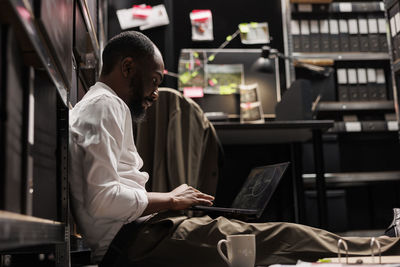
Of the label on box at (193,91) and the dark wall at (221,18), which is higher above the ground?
the dark wall at (221,18)

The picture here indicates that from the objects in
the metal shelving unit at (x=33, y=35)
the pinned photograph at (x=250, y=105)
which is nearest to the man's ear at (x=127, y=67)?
the metal shelving unit at (x=33, y=35)

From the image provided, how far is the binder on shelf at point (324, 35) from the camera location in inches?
174

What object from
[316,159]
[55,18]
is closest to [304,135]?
[316,159]

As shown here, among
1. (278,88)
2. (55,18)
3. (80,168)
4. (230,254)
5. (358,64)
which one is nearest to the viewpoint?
(55,18)

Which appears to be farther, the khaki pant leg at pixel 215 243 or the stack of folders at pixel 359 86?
the stack of folders at pixel 359 86

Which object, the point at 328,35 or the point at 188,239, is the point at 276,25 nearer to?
the point at 328,35

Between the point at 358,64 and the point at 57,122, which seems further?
the point at 358,64

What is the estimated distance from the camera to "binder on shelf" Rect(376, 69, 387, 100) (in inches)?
172

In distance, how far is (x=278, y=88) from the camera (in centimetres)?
426

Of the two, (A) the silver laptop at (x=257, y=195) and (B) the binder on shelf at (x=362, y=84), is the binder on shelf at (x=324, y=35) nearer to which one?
(B) the binder on shelf at (x=362, y=84)

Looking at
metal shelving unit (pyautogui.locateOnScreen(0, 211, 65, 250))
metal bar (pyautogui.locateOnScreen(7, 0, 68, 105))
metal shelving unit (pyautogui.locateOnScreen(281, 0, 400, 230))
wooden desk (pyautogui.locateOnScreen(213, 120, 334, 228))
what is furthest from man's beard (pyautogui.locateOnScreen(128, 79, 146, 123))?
metal shelving unit (pyautogui.locateOnScreen(281, 0, 400, 230))

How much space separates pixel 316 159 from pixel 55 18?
2235 millimetres

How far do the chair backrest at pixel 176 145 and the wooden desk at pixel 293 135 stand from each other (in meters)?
0.54

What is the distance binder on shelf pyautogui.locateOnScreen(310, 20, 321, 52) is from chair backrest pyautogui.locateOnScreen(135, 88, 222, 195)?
8.06ft
